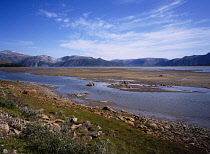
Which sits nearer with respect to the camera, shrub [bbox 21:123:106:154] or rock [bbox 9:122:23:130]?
shrub [bbox 21:123:106:154]

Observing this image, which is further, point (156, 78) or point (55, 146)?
point (156, 78)

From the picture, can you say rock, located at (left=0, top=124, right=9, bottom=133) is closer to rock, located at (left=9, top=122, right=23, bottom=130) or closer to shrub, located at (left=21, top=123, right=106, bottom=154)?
rock, located at (left=9, top=122, right=23, bottom=130)

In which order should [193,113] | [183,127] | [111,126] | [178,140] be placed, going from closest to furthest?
[178,140]
[111,126]
[183,127]
[193,113]

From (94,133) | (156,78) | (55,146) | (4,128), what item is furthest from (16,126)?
(156,78)

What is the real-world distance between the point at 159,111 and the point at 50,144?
626 inches

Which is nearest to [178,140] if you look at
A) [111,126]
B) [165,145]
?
[165,145]

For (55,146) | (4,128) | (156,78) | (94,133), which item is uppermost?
(156,78)

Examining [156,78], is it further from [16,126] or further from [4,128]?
[4,128]

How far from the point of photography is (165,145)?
9.20 meters

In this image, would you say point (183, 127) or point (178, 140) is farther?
point (183, 127)

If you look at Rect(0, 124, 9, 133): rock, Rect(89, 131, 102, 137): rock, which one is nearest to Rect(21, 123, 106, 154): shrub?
Rect(0, 124, 9, 133): rock

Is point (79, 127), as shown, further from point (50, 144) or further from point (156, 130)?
point (156, 130)

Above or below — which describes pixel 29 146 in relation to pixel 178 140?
above

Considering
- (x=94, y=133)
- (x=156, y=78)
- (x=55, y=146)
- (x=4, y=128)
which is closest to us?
(x=55, y=146)
